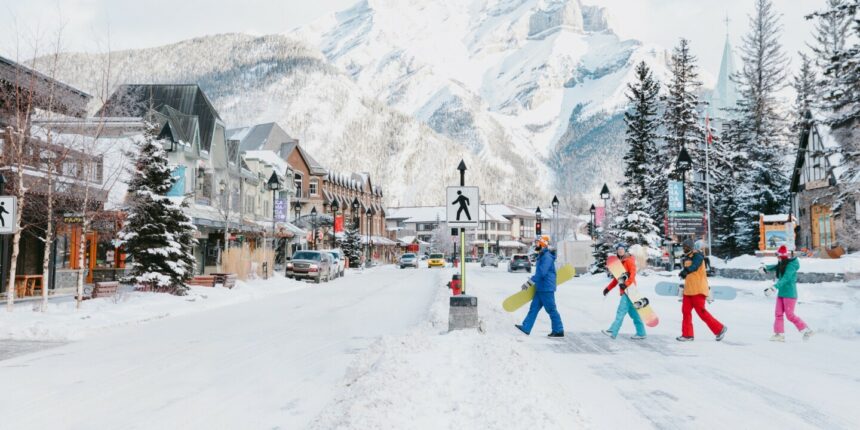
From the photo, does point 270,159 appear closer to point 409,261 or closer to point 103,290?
point 409,261

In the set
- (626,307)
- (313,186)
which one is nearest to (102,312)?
(626,307)

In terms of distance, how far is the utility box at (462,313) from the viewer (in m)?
12.4

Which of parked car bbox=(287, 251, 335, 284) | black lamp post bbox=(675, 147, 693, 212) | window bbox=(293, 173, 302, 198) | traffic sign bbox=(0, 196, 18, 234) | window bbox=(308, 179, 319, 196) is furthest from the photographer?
window bbox=(308, 179, 319, 196)

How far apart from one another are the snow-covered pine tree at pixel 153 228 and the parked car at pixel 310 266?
15700 mm

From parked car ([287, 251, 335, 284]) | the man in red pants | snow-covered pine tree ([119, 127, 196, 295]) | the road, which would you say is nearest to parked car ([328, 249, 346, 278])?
parked car ([287, 251, 335, 284])

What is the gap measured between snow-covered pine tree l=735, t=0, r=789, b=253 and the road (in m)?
43.9

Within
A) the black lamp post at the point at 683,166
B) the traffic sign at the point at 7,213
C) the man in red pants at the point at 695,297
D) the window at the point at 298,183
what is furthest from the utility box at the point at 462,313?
the window at the point at 298,183

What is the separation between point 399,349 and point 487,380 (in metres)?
2.44

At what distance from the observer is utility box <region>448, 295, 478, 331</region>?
12375 mm

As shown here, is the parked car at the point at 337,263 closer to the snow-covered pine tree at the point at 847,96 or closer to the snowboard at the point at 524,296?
the snow-covered pine tree at the point at 847,96

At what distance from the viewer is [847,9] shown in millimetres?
22203

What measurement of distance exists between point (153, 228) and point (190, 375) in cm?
1713

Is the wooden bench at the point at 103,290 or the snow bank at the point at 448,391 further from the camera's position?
the wooden bench at the point at 103,290

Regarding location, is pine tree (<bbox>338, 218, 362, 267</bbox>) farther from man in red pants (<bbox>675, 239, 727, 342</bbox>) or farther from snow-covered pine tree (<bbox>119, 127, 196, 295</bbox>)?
man in red pants (<bbox>675, 239, 727, 342</bbox>)
